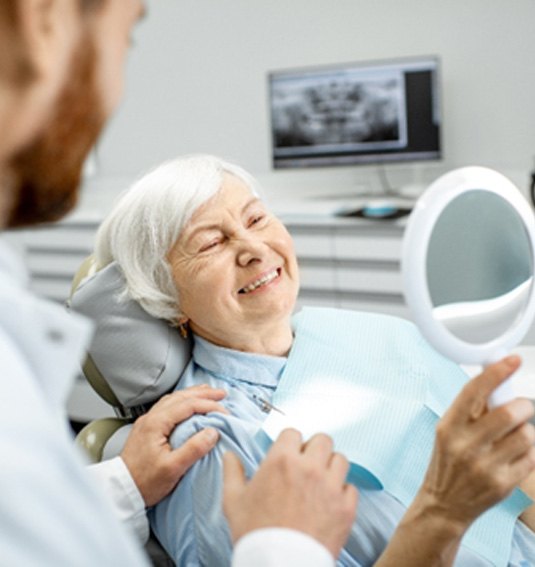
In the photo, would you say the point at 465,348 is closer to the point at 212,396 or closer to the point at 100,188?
the point at 212,396

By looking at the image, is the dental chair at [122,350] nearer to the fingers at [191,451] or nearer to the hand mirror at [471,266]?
the fingers at [191,451]

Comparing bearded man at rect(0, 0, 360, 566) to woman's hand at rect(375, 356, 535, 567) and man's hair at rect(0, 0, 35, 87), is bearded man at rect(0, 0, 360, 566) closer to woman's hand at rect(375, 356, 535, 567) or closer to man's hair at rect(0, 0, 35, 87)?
man's hair at rect(0, 0, 35, 87)

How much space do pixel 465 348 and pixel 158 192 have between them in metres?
0.81

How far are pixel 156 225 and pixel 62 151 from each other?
0.95 metres

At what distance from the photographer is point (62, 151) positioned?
30.9 inches

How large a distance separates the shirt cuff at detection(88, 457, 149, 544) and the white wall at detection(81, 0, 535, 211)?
2876 millimetres

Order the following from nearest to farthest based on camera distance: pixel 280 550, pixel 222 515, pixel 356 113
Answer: pixel 280 550 → pixel 222 515 → pixel 356 113

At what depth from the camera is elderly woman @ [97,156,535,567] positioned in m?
1.49

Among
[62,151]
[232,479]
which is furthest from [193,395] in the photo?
[62,151]

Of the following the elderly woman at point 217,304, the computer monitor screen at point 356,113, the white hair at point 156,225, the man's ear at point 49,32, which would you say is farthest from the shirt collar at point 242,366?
the computer monitor screen at point 356,113

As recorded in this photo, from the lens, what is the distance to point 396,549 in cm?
122

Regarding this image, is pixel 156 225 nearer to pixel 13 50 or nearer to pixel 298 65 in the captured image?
pixel 13 50

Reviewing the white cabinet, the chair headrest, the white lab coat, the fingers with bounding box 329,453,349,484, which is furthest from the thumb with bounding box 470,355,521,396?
the white cabinet

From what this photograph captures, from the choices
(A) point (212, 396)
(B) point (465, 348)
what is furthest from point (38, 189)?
(A) point (212, 396)
